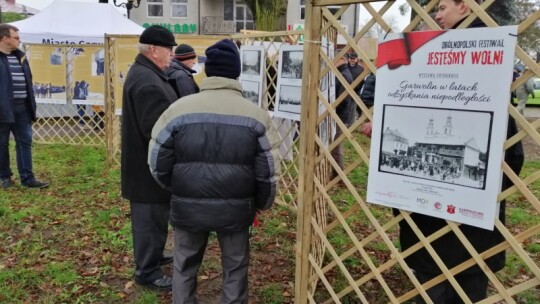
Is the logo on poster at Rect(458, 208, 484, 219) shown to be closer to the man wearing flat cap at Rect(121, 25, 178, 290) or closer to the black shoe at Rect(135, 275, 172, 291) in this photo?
the man wearing flat cap at Rect(121, 25, 178, 290)

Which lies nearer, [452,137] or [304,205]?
[452,137]

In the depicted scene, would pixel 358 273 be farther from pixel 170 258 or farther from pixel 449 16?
pixel 449 16

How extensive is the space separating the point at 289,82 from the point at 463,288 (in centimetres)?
252

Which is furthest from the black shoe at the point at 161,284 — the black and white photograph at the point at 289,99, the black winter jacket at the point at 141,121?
the black and white photograph at the point at 289,99

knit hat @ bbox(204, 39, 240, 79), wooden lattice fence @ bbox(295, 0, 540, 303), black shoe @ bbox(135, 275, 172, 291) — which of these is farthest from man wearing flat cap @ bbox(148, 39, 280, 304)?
black shoe @ bbox(135, 275, 172, 291)

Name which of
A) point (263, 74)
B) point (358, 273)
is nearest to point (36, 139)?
point (263, 74)

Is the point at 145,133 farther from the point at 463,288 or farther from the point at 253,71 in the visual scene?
the point at 253,71

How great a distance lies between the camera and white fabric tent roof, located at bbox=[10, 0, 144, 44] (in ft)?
33.1

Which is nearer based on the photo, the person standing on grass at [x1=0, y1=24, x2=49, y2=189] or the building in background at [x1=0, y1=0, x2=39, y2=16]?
the person standing on grass at [x1=0, y1=24, x2=49, y2=189]

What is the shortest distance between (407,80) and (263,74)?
2.95m

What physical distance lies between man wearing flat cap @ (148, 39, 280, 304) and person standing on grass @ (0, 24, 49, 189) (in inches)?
139

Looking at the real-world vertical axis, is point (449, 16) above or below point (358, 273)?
above

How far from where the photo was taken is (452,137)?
5.34 feet

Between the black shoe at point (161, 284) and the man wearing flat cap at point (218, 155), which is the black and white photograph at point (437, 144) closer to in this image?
the man wearing flat cap at point (218, 155)
